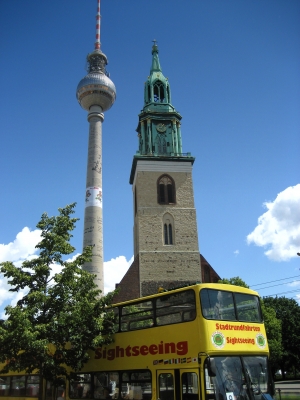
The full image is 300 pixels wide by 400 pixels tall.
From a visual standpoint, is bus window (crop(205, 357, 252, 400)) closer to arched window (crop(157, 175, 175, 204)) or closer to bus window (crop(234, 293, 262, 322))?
bus window (crop(234, 293, 262, 322))

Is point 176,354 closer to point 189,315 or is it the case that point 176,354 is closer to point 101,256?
point 189,315

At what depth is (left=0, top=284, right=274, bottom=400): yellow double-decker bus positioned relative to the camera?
8.62 meters

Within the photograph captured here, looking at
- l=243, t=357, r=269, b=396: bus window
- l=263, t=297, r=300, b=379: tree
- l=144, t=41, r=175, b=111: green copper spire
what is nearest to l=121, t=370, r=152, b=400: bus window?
l=243, t=357, r=269, b=396: bus window

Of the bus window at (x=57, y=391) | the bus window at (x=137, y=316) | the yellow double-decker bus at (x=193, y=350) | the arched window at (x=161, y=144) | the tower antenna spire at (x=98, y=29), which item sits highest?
the tower antenna spire at (x=98, y=29)

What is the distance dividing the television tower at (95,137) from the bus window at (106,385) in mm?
23649

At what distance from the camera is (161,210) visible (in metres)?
42.9

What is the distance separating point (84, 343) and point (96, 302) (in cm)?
140

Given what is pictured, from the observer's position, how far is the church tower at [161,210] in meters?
39.7

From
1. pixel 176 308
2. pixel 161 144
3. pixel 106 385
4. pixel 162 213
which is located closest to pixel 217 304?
pixel 176 308

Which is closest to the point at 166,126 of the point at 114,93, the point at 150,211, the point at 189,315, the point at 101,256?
the point at 114,93

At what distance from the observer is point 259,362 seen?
927 cm

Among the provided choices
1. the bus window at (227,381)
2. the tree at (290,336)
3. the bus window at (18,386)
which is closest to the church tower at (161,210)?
the tree at (290,336)

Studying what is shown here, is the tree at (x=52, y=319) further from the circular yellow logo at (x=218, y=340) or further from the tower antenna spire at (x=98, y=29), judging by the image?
the tower antenna spire at (x=98, y=29)

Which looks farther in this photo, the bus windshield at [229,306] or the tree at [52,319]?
the tree at [52,319]
